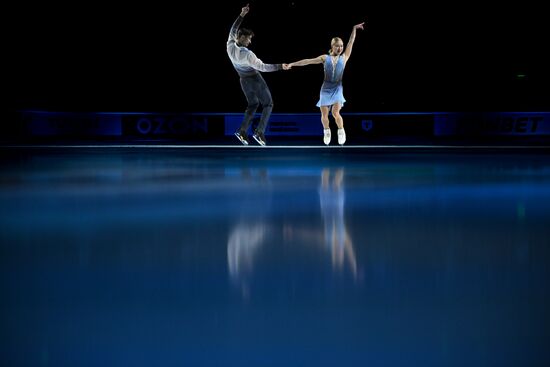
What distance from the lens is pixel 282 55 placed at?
2472 centimetres

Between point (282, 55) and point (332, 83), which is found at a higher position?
point (282, 55)

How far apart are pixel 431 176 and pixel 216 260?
16.1ft

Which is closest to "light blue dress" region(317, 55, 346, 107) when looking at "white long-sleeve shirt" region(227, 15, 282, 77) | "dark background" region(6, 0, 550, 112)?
"white long-sleeve shirt" region(227, 15, 282, 77)

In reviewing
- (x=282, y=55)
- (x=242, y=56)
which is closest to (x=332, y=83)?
(x=242, y=56)

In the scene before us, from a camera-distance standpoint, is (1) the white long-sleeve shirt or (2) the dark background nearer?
(1) the white long-sleeve shirt

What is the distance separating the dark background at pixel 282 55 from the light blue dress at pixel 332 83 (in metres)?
12.1

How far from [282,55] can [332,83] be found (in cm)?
1277

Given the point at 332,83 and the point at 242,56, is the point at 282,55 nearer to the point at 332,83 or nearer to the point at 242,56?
the point at 332,83

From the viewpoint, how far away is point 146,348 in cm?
193

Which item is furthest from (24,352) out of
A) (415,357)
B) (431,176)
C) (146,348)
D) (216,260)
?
(431,176)

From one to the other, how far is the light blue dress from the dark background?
12.1 meters

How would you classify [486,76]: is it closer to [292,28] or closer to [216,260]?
[292,28]

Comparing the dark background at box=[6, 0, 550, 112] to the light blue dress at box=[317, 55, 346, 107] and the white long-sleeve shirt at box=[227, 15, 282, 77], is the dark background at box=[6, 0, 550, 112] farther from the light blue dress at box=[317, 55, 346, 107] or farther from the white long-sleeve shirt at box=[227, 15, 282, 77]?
the white long-sleeve shirt at box=[227, 15, 282, 77]

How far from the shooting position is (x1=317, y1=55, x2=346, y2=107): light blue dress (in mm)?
12031
